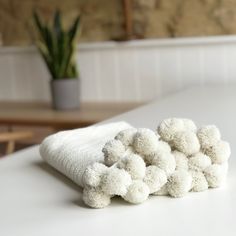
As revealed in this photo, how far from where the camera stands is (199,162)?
35.0 inches

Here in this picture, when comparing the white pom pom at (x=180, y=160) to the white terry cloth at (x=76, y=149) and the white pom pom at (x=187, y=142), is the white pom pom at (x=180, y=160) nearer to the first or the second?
the white pom pom at (x=187, y=142)

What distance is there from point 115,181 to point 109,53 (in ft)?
6.75

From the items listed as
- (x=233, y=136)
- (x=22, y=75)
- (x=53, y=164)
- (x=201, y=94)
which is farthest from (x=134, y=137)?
(x=22, y=75)

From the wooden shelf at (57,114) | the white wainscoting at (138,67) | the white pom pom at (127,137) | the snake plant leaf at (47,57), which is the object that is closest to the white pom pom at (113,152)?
the white pom pom at (127,137)

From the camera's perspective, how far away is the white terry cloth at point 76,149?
3.16 feet

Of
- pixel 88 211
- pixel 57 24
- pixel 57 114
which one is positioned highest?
pixel 57 24

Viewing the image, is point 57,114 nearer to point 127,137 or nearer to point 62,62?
point 62,62

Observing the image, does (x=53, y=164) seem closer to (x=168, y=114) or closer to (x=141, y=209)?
(x=141, y=209)

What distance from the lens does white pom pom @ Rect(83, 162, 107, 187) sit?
828 mm

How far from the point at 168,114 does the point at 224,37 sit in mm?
988

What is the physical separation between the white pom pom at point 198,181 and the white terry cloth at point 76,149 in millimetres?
165

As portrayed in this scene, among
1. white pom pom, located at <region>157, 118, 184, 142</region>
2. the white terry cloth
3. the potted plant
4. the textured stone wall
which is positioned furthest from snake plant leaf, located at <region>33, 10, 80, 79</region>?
white pom pom, located at <region>157, 118, 184, 142</region>

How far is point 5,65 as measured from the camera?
125 inches

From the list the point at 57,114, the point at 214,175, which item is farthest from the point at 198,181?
Result: the point at 57,114
